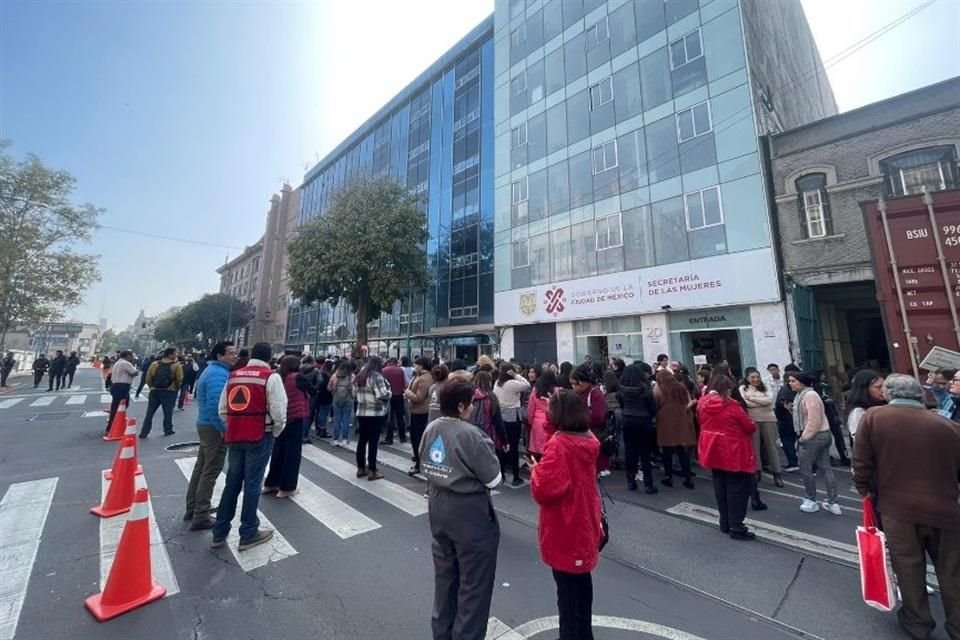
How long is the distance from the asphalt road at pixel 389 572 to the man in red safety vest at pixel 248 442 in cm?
25

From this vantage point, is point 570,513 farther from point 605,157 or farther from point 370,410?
point 605,157

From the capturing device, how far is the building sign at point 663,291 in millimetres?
12344

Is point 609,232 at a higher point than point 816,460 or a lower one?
higher

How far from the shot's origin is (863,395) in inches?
175

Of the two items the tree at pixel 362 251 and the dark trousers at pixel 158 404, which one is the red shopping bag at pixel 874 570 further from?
the tree at pixel 362 251

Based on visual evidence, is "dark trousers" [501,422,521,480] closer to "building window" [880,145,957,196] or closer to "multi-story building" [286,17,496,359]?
"building window" [880,145,957,196]

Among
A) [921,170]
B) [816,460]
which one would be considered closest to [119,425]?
[816,460]

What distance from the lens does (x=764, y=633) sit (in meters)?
2.80

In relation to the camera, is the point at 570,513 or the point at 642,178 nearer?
the point at 570,513


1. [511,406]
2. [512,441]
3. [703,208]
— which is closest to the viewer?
[511,406]

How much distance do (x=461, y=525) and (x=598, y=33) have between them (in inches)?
860

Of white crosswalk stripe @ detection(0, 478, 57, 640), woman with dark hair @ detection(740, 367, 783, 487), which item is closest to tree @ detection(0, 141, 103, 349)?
white crosswalk stripe @ detection(0, 478, 57, 640)

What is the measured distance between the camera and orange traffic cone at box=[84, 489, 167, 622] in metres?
2.88

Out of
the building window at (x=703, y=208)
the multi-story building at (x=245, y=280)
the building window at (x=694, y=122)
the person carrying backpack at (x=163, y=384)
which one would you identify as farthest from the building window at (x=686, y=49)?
the multi-story building at (x=245, y=280)
